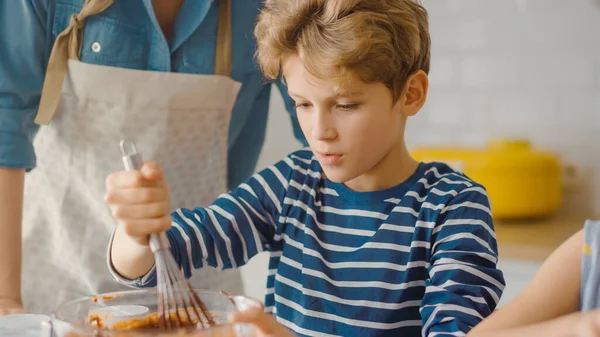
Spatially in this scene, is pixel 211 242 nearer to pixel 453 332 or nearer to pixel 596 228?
pixel 453 332

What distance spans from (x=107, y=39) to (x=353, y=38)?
0.48 meters

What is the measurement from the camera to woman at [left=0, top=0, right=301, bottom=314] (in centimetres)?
124

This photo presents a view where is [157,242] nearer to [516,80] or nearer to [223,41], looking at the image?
[223,41]

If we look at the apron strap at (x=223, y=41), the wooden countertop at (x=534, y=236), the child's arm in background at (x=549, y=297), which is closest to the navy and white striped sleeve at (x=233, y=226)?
the apron strap at (x=223, y=41)

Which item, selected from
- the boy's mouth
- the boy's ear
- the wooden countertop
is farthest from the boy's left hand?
the wooden countertop

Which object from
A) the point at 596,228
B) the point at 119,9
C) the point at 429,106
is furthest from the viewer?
the point at 429,106

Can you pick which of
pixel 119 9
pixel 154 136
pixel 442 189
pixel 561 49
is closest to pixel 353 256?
pixel 442 189

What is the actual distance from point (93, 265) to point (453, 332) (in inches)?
28.1

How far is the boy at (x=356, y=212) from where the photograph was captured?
3.08ft

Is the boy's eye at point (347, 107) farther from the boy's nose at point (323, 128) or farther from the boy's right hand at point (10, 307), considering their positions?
the boy's right hand at point (10, 307)

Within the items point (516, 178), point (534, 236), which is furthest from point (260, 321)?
point (516, 178)

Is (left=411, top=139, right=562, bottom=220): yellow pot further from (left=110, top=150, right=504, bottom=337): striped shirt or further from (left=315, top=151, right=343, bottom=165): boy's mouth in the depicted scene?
(left=315, top=151, right=343, bottom=165): boy's mouth

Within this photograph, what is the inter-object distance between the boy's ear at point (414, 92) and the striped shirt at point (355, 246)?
9cm

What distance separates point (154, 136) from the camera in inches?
51.8
